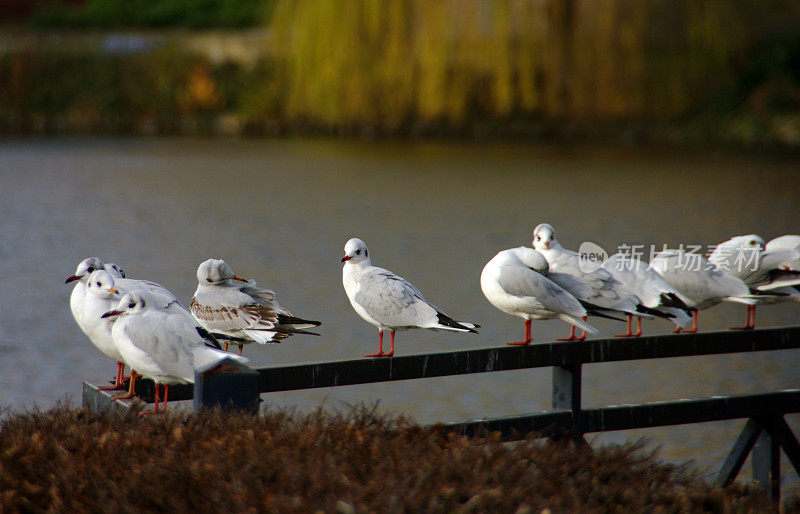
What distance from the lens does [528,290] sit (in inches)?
166

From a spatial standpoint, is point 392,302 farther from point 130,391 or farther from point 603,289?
point 130,391

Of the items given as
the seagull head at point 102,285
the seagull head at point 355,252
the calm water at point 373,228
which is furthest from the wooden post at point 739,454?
the seagull head at point 102,285

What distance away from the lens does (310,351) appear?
324 inches

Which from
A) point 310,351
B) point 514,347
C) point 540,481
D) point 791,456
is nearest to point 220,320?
point 514,347

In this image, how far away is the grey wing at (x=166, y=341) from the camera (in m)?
3.44

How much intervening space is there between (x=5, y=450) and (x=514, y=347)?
5.68ft

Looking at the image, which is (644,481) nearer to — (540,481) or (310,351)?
(540,481)

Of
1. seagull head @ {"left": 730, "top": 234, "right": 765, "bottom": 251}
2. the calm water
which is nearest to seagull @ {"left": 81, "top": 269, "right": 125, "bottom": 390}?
the calm water

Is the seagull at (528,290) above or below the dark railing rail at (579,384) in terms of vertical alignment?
above

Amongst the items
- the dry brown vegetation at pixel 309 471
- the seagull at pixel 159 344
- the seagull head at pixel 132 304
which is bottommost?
the dry brown vegetation at pixel 309 471

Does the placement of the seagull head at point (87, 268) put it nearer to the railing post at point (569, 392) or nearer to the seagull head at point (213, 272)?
the seagull head at point (213, 272)

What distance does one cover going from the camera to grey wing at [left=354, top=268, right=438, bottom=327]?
4125mm

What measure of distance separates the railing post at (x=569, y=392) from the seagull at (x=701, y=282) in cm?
78

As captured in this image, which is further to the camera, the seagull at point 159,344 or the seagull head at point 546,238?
the seagull head at point 546,238
